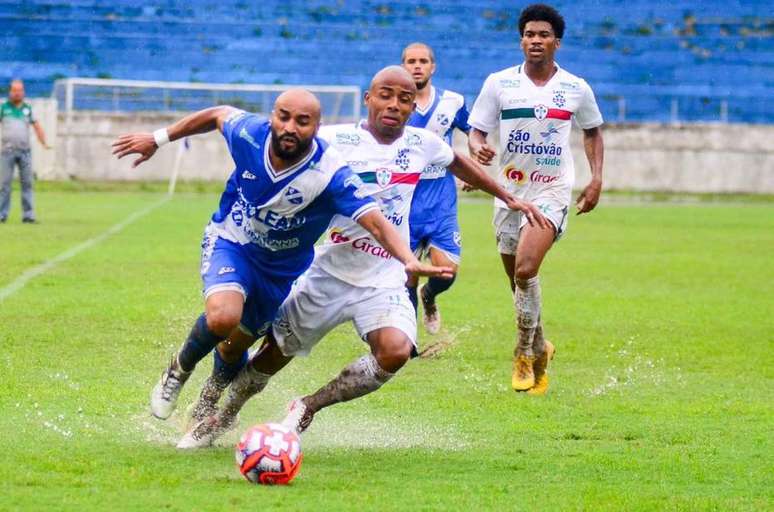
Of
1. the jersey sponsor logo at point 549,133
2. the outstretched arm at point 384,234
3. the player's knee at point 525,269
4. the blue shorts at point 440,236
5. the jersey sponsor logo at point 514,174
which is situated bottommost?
the blue shorts at point 440,236

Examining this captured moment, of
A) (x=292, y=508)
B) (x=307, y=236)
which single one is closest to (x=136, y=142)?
(x=307, y=236)

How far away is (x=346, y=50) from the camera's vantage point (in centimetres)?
3866

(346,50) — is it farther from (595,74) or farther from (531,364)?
(531,364)

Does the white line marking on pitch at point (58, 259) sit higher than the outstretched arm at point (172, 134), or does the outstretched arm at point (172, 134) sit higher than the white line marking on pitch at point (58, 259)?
the outstretched arm at point (172, 134)

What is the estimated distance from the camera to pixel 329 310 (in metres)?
7.11

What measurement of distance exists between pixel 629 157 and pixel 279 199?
29.7 m

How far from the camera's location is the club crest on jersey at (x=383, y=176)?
285 inches

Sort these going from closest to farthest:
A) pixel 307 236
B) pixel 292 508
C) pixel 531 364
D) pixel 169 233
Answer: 1. pixel 292 508
2. pixel 307 236
3. pixel 531 364
4. pixel 169 233

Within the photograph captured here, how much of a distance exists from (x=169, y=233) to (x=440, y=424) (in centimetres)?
1452

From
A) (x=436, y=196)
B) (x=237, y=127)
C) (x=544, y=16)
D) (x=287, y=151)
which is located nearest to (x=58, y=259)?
(x=436, y=196)

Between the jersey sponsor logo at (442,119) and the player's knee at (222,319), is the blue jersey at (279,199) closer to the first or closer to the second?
the player's knee at (222,319)

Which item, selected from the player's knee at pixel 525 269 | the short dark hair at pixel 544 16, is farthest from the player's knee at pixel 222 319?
the short dark hair at pixel 544 16

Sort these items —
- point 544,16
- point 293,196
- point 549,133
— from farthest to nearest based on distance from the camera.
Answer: point 549,133 → point 544,16 → point 293,196

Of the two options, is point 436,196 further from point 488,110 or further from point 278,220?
point 278,220
